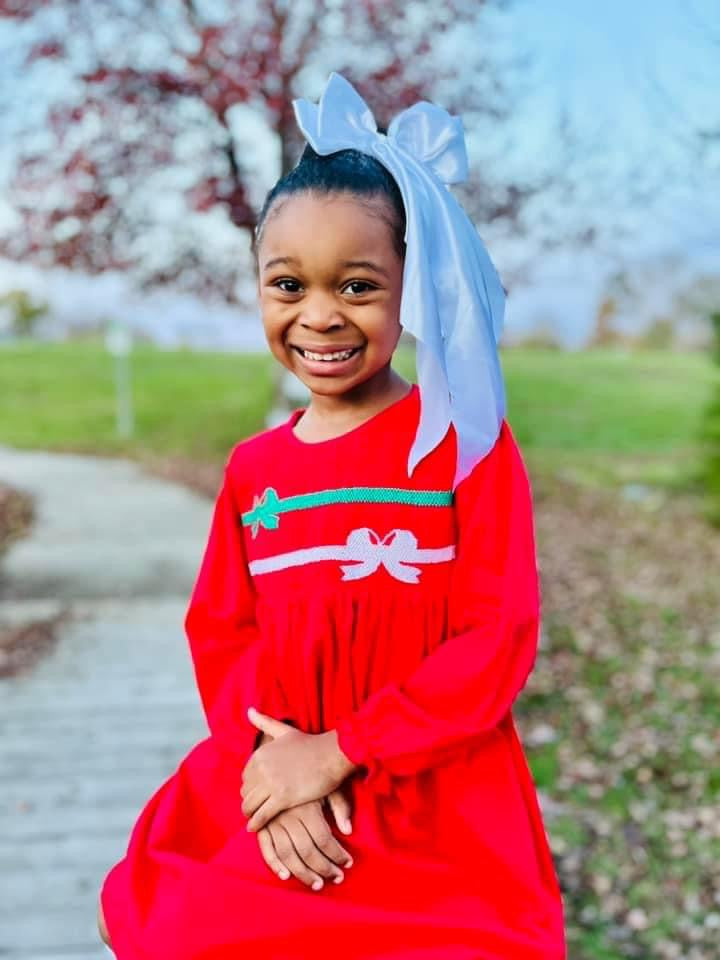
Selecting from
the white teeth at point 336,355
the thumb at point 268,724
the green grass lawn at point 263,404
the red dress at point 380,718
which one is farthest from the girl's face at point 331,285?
the green grass lawn at point 263,404

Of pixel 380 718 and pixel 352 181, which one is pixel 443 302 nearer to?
pixel 352 181

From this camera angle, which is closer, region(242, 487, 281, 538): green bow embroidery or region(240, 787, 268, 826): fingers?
region(240, 787, 268, 826): fingers

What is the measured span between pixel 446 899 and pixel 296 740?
0.28 meters

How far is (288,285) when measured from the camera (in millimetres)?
1344

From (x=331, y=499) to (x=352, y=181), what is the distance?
0.43 metres

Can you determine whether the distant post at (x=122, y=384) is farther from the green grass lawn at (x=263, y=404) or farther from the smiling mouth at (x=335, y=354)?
the smiling mouth at (x=335, y=354)

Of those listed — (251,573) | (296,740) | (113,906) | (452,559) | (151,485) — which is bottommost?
(151,485)

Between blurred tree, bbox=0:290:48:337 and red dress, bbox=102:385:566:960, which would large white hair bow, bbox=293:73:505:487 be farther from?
blurred tree, bbox=0:290:48:337

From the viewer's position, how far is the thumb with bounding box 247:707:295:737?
1382 millimetres

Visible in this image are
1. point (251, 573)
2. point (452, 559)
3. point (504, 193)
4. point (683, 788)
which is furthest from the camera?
point (504, 193)

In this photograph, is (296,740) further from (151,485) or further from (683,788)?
(151,485)

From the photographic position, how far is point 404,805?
1.33 metres

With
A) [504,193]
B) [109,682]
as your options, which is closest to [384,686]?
[109,682]

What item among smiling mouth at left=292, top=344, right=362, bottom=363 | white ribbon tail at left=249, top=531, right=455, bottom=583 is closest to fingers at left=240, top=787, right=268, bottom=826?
white ribbon tail at left=249, top=531, right=455, bottom=583
